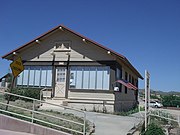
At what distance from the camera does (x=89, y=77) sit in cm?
1908

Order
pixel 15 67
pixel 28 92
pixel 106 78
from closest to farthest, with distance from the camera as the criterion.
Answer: pixel 15 67 < pixel 106 78 < pixel 28 92

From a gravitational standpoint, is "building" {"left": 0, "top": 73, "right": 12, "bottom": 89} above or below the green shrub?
above

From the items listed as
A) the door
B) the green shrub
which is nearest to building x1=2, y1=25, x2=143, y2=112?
the door

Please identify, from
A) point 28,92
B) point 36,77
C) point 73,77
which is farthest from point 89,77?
point 28,92

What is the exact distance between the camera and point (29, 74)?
2086 centimetres

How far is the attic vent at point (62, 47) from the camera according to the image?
20.0 m

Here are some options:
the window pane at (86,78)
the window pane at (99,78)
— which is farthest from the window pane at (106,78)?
the window pane at (86,78)

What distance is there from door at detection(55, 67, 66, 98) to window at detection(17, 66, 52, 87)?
0.72 m

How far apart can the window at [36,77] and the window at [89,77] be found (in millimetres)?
2156

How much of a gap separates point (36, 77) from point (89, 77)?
16.0ft

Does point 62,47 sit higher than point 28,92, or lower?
higher

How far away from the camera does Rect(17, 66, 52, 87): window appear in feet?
66.6

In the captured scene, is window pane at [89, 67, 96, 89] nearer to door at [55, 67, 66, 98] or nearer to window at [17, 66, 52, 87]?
door at [55, 67, 66, 98]

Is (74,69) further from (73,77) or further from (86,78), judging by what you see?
(86,78)
